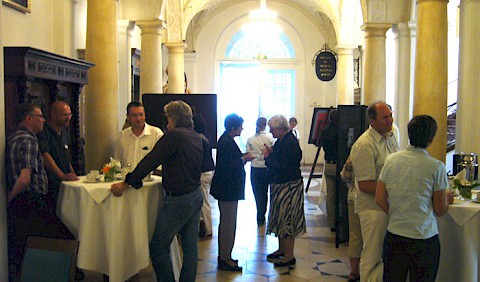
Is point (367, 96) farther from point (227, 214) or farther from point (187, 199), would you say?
point (187, 199)

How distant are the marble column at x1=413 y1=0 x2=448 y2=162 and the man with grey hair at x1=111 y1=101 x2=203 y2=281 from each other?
3.64 metres

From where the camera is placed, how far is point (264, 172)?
25.9ft

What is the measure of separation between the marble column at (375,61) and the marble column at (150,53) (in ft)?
13.4

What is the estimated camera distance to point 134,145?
18.0ft

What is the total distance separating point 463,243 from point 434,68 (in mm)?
3281

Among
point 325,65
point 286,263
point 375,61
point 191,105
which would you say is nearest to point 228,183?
point 286,263

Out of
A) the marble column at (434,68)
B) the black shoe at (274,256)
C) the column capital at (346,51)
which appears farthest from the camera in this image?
the column capital at (346,51)

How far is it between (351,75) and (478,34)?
8.25m

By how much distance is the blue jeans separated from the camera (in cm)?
438

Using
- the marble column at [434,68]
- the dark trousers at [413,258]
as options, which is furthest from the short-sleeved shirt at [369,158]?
the marble column at [434,68]

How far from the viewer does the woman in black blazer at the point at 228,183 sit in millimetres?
5602

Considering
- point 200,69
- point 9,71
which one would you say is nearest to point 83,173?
point 9,71

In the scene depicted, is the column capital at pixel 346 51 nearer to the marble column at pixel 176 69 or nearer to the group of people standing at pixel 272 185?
the marble column at pixel 176 69

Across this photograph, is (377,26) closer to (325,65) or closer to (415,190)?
(325,65)
